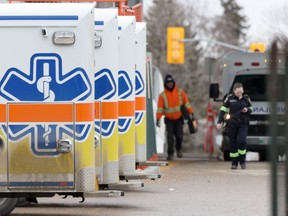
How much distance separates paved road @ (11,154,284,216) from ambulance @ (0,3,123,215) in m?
1.45

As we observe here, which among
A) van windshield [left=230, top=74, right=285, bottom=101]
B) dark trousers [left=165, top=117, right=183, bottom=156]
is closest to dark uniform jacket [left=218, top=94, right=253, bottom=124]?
dark trousers [left=165, top=117, right=183, bottom=156]

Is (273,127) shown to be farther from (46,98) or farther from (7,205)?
(7,205)

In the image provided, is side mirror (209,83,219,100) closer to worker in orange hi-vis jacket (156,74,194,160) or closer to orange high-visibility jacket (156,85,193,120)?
worker in orange hi-vis jacket (156,74,194,160)

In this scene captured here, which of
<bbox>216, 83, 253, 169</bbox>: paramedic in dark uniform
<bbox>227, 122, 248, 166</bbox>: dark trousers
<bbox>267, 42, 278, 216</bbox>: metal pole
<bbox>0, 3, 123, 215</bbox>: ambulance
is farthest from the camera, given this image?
<bbox>227, 122, 248, 166</bbox>: dark trousers

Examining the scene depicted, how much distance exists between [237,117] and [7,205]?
29.8 ft

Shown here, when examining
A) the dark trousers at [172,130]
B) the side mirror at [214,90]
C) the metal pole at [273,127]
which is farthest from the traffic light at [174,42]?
the metal pole at [273,127]

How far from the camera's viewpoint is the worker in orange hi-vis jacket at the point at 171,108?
2570cm

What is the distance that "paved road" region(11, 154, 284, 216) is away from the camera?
14.4m

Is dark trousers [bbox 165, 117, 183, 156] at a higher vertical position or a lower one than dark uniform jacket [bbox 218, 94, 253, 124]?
lower

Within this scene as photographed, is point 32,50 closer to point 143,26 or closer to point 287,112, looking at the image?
point 143,26

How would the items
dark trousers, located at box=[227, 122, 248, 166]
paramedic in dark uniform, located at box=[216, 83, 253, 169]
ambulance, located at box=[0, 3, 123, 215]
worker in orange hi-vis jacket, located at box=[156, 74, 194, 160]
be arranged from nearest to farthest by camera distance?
ambulance, located at box=[0, 3, 123, 215] < paramedic in dark uniform, located at box=[216, 83, 253, 169] < dark trousers, located at box=[227, 122, 248, 166] < worker in orange hi-vis jacket, located at box=[156, 74, 194, 160]

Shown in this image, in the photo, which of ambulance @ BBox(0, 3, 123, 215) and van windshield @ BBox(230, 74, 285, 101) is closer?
ambulance @ BBox(0, 3, 123, 215)

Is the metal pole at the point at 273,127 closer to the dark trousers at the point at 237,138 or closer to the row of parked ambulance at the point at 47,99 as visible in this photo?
the row of parked ambulance at the point at 47,99

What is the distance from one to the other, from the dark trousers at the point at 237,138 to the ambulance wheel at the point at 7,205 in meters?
9.13
